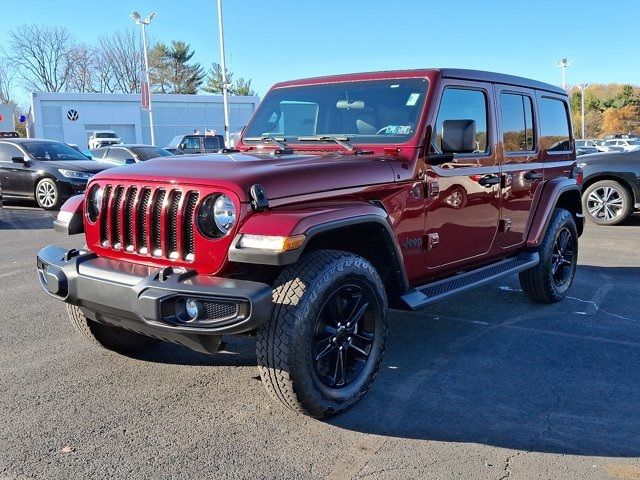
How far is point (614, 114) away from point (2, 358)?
86.7 meters

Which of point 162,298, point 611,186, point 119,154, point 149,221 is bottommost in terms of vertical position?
point 611,186

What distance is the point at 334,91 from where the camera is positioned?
4.57m

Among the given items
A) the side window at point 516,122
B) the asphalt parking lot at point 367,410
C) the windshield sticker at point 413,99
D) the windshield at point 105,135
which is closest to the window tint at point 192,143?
the windshield at point 105,135

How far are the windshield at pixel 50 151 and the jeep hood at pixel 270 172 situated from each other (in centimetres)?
1049

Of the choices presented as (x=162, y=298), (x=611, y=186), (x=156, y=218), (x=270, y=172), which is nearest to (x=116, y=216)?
(x=156, y=218)

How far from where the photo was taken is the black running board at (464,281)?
3.85 metres

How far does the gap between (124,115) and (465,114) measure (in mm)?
44715

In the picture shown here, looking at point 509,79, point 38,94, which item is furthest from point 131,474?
point 38,94

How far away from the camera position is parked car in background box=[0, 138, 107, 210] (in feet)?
40.7

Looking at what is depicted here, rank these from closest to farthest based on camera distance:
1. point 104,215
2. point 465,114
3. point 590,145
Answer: point 104,215, point 465,114, point 590,145

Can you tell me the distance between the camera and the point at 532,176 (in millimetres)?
5246

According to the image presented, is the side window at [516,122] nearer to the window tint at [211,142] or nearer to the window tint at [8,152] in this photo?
the window tint at [8,152]

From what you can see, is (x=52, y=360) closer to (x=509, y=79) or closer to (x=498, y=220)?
(x=498, y=220)

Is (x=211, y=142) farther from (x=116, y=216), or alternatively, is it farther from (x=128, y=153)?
(x=116, y=216)
